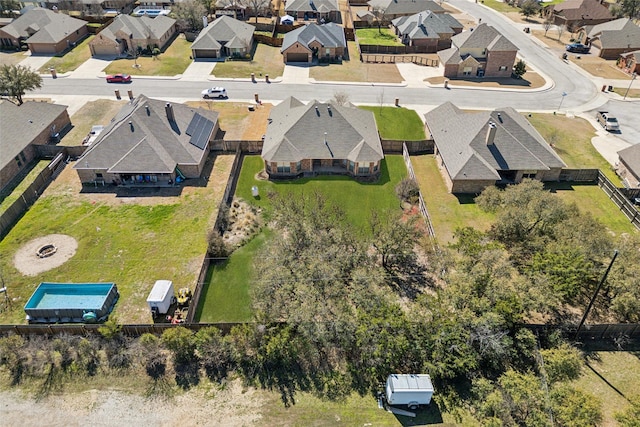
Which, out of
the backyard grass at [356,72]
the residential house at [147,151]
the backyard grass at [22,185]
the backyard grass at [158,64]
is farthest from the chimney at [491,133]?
the backyard grass at [158,64]

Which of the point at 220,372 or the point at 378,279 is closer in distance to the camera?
the point at 220,372

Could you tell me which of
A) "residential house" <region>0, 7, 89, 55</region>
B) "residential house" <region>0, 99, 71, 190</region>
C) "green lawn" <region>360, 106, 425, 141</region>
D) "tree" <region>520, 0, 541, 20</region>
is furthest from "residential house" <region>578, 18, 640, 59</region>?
"residential house" <region>0, 7, 89, 55</region>

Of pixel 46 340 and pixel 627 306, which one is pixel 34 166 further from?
pixel 627 306

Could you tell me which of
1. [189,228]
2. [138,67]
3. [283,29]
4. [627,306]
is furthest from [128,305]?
[283,29]

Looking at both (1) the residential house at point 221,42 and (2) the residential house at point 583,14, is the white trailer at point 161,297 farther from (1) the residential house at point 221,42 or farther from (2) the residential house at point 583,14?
(2) the residential house at point 583,14

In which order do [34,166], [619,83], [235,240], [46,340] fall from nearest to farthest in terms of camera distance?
[46,340]
[235,240]
[34,166]
[619,83]

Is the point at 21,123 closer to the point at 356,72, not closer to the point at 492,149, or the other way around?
the point at 356,72
